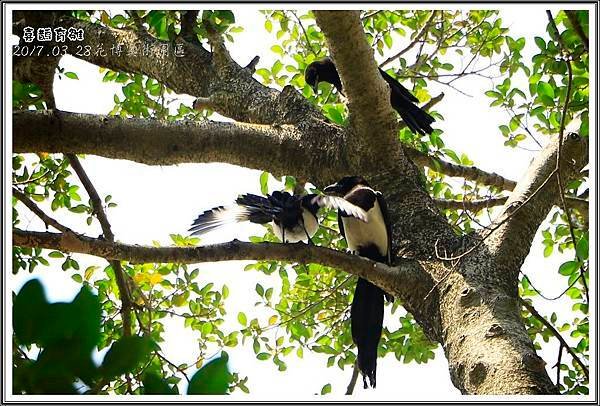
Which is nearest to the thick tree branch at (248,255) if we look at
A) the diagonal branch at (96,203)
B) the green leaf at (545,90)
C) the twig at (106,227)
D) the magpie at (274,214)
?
the magpie at (274,214)

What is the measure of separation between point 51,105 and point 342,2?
1389mm

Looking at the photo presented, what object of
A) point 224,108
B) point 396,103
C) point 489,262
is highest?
point 396,103

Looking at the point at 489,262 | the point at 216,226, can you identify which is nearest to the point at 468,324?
the point at 489,262

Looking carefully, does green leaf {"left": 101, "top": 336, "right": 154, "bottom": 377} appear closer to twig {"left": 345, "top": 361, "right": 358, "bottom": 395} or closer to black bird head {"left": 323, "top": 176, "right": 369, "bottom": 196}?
black bird head {"left": 323, "top": 176, "right": 369, "bottom": 196}

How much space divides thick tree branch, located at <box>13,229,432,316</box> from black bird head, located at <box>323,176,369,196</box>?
40 cm

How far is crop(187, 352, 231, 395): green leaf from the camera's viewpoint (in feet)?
1.88

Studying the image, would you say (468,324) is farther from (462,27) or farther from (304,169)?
(462,27)

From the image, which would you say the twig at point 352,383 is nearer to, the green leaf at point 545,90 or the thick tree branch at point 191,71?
the thick tree branch at point 191,71

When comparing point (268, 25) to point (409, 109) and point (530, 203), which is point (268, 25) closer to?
point (409, 109)

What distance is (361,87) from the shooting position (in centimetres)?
239

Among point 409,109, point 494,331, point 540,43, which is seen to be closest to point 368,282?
point 494,331

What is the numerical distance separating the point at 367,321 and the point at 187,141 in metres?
1.02

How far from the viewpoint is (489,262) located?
2.13 metres

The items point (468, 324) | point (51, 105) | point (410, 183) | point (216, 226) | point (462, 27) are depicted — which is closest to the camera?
point (468, 324)
